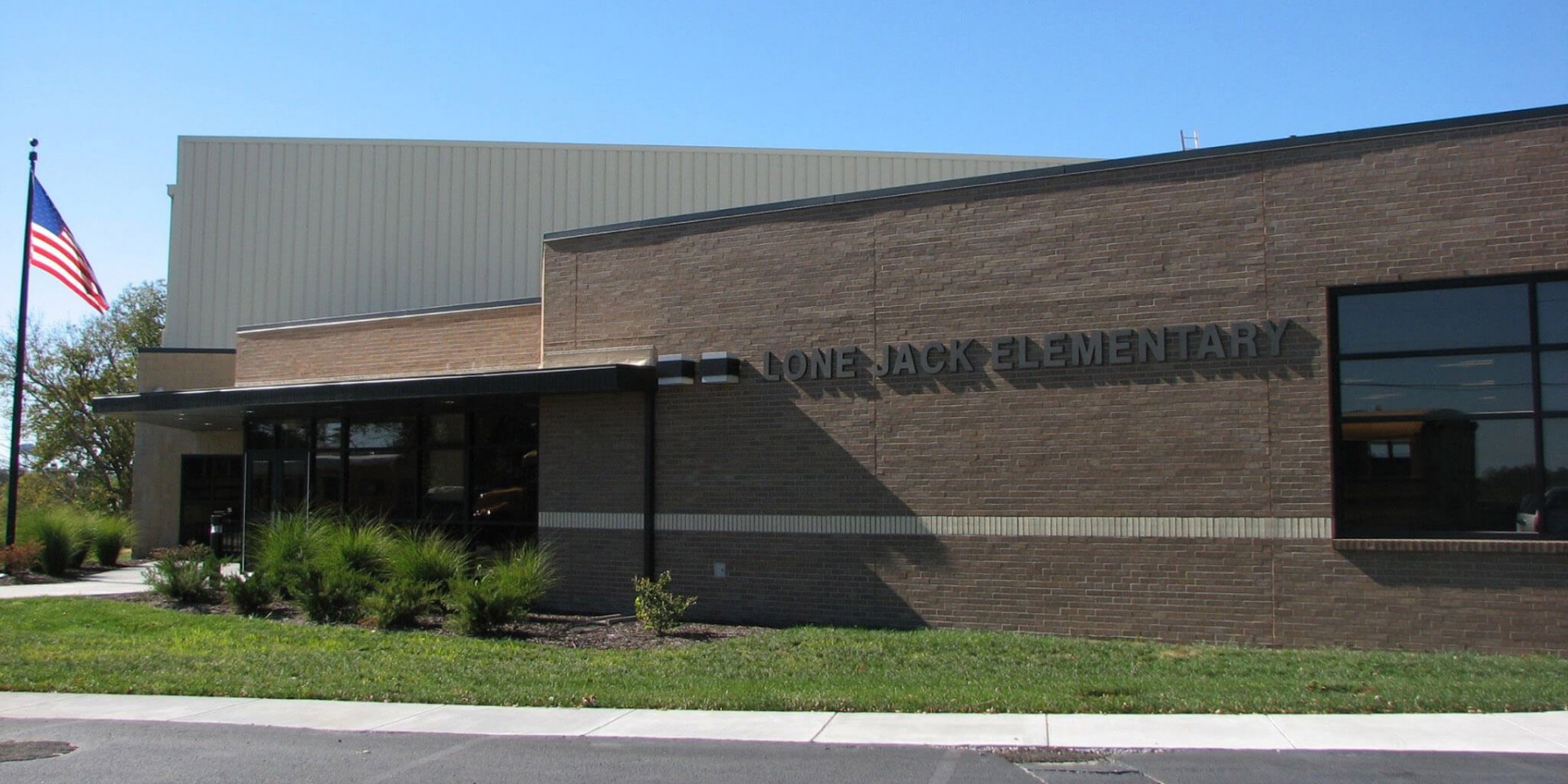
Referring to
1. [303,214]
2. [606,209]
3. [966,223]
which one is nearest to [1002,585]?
[966,223]

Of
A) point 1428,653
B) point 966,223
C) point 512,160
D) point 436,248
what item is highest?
point 512,160

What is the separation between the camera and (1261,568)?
44.2 feet

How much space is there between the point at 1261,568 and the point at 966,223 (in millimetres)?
5365

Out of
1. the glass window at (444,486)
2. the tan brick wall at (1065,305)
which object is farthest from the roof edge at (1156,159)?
the glass window at (444,486)

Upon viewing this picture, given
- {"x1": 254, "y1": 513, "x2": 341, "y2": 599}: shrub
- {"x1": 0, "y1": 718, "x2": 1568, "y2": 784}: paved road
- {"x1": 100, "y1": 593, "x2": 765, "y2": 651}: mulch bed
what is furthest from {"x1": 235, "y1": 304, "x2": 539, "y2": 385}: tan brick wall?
{"x1": 0, "y1": 718, "x2": 1568, "y2": 784}: paved road

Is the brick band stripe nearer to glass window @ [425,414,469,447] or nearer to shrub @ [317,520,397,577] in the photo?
shrub @ [317,520,397,577]

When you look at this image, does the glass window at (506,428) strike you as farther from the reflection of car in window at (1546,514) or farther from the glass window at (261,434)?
the reflection of car in window at (1546,514)

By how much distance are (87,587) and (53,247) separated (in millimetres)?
8141

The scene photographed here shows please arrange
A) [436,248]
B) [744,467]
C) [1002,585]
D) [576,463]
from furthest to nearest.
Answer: [436,248] < [576,463] < [744,467] < [1002,585]

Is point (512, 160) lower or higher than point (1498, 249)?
higher

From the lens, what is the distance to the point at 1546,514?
40.8ft

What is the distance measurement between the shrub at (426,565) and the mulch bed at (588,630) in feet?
1.77

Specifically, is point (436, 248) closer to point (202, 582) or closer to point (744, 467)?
point (202, 582)

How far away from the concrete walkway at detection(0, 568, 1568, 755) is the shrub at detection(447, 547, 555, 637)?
12.4 ft
